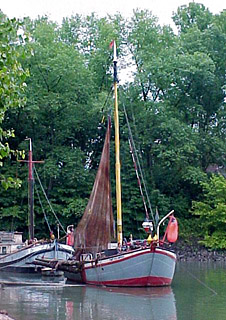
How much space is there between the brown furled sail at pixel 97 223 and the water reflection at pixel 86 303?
7.15 ft

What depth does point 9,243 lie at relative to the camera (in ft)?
114

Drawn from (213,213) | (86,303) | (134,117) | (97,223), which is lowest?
(86,303)

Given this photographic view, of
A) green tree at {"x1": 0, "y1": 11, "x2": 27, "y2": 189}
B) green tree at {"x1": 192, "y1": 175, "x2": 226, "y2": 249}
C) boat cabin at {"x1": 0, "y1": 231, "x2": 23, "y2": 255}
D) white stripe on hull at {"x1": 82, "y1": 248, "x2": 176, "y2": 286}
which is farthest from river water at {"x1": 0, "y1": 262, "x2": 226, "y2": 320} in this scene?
green tree at {"x1": 192, "y1": 175, "x2": 226, "y2": 249}

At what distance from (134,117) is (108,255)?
76.8 ft

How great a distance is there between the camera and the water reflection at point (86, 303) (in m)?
17.2

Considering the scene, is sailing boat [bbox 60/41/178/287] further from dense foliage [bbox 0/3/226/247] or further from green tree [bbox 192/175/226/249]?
green tree [bbox 192/175/226/249]

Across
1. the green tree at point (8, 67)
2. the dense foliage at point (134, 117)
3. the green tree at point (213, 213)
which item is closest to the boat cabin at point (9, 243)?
the dense foliage at point (134, 117)

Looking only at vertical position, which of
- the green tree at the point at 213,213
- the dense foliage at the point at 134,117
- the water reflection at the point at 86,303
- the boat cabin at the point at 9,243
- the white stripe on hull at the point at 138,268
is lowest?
the water reflection at the point at 86,303

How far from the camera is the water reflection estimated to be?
1722cm

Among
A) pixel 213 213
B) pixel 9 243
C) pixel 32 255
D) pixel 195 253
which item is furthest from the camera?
pixel 213 213

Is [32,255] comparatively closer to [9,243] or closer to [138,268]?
[9,243]

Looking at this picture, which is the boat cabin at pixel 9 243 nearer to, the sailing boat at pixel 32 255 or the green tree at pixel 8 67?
the sailing boat at pixel 32 255

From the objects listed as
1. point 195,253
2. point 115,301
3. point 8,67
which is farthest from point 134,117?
point 8,67

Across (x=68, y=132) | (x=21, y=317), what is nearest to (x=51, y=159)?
(x=68, y=132)
